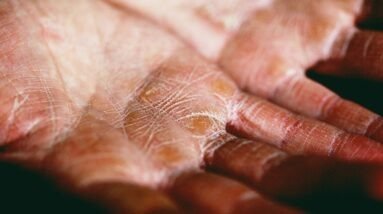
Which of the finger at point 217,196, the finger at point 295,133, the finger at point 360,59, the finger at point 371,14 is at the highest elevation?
the finger at point 371,14

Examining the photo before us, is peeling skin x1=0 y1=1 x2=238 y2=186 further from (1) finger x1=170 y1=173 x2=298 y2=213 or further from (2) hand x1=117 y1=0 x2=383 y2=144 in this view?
(2) hand x1=117 y1=0 x2=383 y2=144

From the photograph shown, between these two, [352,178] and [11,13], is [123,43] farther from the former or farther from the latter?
[352,178]

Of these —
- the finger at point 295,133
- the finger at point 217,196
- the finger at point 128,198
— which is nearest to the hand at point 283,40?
the finger at point 295,133

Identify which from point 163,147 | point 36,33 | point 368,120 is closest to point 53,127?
point 163,147

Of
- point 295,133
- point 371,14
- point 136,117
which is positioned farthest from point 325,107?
point 136,117

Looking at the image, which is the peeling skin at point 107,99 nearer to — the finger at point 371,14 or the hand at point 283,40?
the hand at point 283,40

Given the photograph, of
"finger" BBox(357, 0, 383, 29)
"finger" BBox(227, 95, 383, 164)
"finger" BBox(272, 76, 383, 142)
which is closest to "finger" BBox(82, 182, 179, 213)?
"finger" BBox(227, 95, 383, 164)
